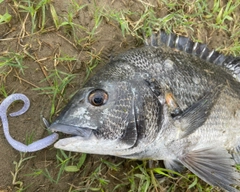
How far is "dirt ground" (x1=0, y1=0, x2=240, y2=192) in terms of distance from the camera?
313 cm

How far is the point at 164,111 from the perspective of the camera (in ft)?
9.39

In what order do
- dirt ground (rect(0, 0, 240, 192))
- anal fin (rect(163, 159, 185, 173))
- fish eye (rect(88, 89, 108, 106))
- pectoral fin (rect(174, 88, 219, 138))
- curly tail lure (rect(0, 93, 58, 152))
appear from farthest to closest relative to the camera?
anal fin (rect(163, 159, 185, 173)), dirt ground (rect(0, 0, 240, 192)), curly tail lure (rect(0, 93, 58, 152)), pectoral fin (rect(174, 88, 219, 138)), fish eye (rect(88, 89, 108, 106))

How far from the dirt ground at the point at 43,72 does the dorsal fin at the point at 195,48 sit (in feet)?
1.26

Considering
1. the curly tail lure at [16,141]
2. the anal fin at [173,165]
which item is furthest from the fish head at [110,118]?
the anal fin at [173,165]

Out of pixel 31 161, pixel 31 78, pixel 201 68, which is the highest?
pixel 201 68

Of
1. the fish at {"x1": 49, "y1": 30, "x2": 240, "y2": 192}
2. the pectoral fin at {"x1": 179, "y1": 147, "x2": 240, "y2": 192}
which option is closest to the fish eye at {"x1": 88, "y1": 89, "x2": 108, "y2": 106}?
the fish at {"x1": 49, "y1": 30, "x2": 240, "y2": 192}

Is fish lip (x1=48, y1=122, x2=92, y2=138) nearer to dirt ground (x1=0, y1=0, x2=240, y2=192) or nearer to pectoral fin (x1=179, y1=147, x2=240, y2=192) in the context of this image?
dirt ground (x1=0, y1=0, x2=240, y2=192)

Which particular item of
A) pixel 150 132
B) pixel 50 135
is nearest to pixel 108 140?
pixel 150 132

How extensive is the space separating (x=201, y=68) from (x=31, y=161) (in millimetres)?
1906

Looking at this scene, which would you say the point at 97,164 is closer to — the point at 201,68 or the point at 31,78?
the point at 31,78

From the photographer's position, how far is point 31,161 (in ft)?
10.3

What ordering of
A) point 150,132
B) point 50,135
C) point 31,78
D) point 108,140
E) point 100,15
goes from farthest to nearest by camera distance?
point 100,15 < point 31,78 < point 50,135 < point 150,132 < point 108,140

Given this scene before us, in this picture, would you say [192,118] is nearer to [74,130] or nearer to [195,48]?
[195,48]

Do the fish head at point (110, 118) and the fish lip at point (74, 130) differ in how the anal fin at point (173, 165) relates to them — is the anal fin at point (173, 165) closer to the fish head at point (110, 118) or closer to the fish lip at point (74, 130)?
the fish head at point (110, 118)
